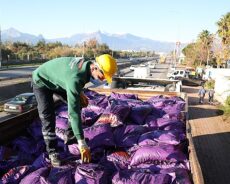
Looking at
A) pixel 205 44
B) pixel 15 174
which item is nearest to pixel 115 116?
pixel 15 174

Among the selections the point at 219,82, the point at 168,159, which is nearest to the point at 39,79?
the point at 168,159

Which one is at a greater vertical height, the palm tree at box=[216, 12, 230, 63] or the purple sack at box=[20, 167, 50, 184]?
the palm tree at box=[216, 12, 230, 63]

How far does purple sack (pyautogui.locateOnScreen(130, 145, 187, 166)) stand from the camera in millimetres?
4590

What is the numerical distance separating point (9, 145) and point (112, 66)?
204cm

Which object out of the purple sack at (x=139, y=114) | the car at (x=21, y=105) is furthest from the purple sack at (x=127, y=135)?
the car at (x=21, y=105)

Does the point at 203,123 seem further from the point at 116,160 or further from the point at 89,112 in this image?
the point at 116,160

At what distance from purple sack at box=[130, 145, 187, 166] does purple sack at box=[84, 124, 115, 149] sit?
1.59 ft

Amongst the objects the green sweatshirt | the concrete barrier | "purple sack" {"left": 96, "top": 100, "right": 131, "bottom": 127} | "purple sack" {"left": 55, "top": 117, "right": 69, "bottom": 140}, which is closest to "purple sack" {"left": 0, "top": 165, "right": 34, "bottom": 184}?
the green sweatshirt

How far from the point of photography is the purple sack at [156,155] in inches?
181

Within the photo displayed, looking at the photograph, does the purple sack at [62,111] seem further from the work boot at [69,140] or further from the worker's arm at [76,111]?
the worker's arm at [76,111]

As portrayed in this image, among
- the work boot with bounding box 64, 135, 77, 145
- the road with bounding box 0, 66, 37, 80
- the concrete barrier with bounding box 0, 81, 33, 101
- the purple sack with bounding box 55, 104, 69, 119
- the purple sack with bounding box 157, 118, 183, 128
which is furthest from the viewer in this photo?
the road with bounding box 0, 66, 37, 80

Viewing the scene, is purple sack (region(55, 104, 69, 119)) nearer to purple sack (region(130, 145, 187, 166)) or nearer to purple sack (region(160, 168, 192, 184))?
purple sack (region(130, 145, 187, 166))

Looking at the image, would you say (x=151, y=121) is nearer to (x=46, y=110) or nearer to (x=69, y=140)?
(x=69, y=140)

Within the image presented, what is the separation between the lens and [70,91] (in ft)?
13.9
